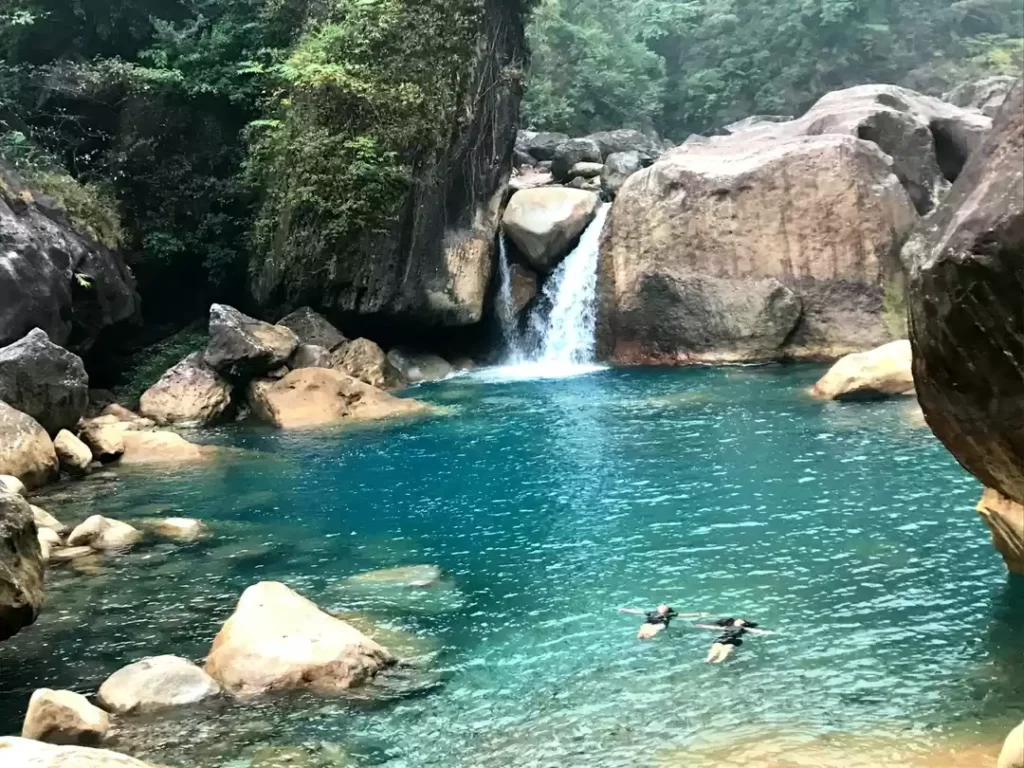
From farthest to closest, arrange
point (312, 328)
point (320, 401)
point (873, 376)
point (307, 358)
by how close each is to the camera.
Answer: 1. point (312, 328)
2. point (307, 358)
3. point (320, 401)
4. point (873, 376)

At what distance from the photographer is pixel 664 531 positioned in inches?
373

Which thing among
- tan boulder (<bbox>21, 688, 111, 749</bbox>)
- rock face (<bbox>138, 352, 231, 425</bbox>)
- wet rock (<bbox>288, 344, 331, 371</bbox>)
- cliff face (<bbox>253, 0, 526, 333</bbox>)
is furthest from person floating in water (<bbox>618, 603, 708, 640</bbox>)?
cliff face (<bbox>253, 0, 526, 333</bbox>)

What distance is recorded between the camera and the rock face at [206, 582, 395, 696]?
21.7ft

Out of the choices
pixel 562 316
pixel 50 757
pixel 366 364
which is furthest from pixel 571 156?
pixel 50 757

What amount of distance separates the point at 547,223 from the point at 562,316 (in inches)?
81.3

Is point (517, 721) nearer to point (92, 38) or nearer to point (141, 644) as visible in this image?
point (141, 644)

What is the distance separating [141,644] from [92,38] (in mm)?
17136

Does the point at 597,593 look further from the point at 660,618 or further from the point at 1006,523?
the point at 1006,523

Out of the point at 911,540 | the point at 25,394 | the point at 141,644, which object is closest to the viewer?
the point at 141,644

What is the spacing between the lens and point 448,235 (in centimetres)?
2155

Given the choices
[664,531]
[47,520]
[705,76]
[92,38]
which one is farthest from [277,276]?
[705,76]

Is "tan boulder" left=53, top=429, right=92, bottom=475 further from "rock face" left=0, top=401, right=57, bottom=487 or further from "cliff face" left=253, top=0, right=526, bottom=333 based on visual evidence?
"cliff face" left=253, top=0, right=526, bottom=333

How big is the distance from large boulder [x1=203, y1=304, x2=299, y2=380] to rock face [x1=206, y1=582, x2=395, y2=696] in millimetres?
10719

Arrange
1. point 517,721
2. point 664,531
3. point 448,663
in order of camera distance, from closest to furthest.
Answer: point 517,721
point 448,663
point 664,531
